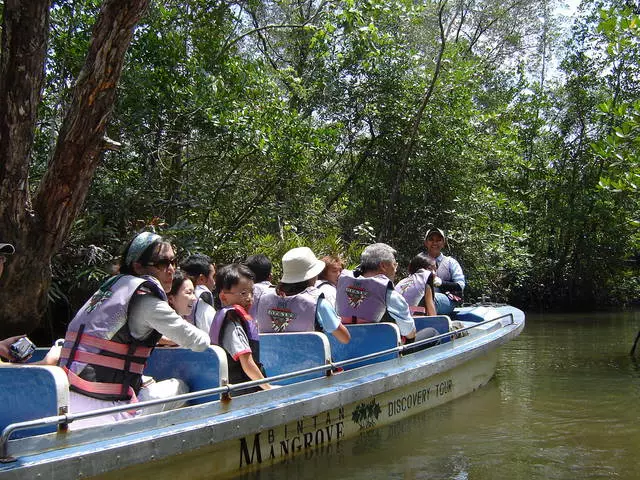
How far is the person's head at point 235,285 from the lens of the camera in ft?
13.7

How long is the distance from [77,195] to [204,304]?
5.98 feet

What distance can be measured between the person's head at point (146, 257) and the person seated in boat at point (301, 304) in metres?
1.43

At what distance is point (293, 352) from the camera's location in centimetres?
490

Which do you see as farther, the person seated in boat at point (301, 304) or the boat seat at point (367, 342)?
the boat seat at point (367, 342)

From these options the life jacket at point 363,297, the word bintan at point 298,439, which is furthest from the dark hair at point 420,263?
the word bintan at point 298,439

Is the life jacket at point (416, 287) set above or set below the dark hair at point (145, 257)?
below

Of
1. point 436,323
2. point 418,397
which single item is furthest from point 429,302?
point 418,397

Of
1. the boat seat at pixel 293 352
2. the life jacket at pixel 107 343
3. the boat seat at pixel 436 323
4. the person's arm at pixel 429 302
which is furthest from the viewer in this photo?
the person's arm at pixel 429 302

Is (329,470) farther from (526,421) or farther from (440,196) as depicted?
(440,196)

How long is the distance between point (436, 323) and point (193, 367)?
3054 mm

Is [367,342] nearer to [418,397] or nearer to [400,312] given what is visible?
[400,312]

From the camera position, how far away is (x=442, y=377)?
6340mm

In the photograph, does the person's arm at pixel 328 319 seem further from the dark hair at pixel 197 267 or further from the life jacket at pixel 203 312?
the dark hair at pixel 197 267

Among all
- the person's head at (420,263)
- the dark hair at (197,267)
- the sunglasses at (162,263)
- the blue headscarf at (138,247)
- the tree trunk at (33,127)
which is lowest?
the person's head at (420,263)
